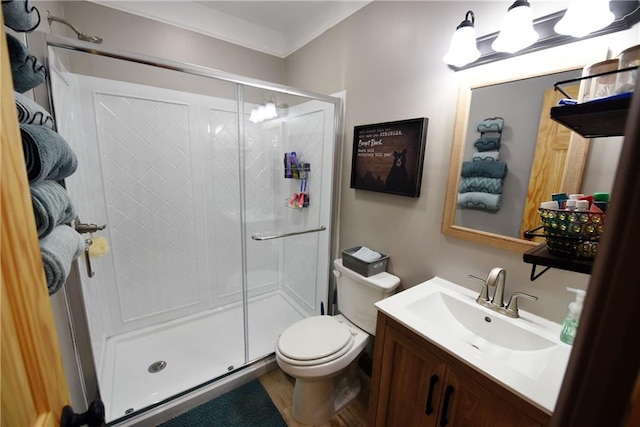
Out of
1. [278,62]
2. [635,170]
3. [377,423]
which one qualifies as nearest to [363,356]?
[377,423]

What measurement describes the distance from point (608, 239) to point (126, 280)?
263cm

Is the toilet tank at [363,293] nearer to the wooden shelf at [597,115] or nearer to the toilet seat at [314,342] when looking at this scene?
the toilet seat at [314,342]

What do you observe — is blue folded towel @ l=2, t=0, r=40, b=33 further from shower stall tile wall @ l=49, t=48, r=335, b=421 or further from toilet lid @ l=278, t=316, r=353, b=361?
toilet lid @ l=278, t=316, r=353, b=361

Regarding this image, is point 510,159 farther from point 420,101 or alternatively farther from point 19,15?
point 19,15

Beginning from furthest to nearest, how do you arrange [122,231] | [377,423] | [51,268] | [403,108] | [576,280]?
[122,231]
[403,108]
[377,423]
[576,280]
[51,268]

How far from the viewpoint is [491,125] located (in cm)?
116

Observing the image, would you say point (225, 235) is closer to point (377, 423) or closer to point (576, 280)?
point (377, 423)

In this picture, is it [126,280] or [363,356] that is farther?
[126,280]

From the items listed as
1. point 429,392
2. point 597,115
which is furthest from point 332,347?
point 597,115

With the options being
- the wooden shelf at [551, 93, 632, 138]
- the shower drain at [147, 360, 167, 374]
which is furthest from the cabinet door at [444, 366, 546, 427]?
the shower drain at [147, 360, 167, 374]

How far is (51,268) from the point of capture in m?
0.59

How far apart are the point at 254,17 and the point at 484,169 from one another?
2.08 meters

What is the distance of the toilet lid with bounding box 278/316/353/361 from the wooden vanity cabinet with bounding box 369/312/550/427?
0.27 meters

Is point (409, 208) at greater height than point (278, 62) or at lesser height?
lesser
